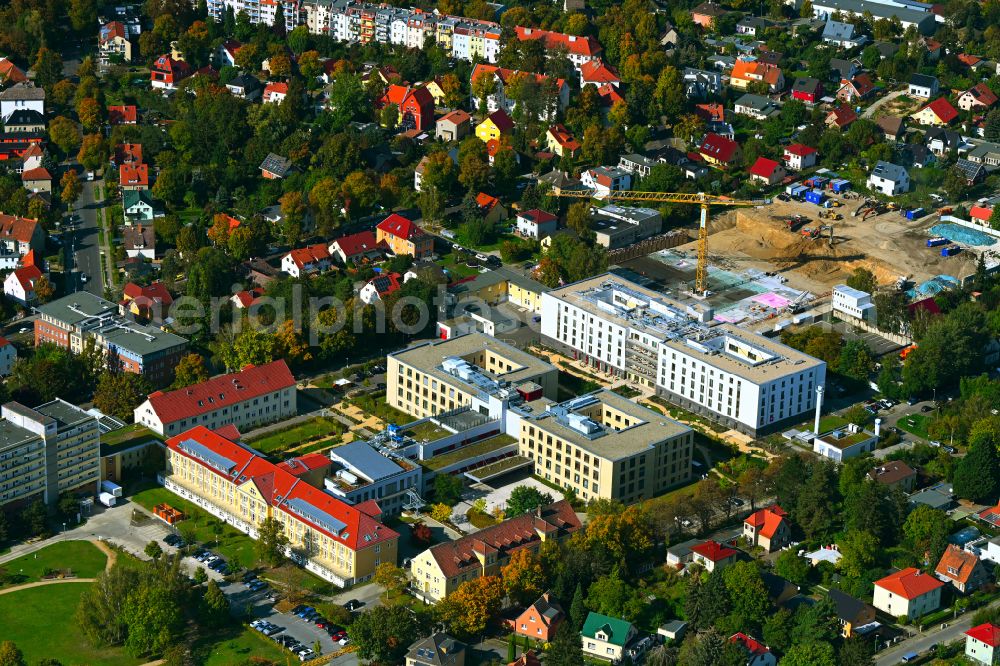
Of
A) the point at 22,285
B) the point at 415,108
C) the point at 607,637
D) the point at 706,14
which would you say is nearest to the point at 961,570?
the point at 607,637

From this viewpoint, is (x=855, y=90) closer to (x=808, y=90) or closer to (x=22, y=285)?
(x=808, y=90)

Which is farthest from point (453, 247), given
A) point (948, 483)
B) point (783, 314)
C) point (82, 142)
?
point (948, 483)

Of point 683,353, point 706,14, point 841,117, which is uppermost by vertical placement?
point 706,14

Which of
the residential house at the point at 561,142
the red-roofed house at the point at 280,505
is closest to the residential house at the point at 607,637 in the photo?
the red-roofed house at the point at 280,505

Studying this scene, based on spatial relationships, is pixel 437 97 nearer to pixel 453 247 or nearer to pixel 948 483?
pixel 453 247

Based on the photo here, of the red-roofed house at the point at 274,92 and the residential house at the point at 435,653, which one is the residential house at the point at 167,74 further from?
the residential house at the point at 435,653

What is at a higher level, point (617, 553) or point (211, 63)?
point (211, 63)
